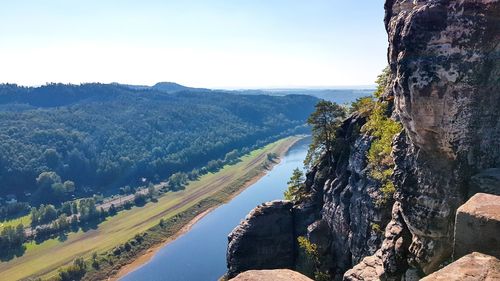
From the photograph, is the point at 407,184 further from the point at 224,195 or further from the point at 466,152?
the point at 224,195

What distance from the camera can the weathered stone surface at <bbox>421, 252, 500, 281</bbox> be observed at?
10.6 meters

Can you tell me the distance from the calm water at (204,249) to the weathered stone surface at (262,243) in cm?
3680

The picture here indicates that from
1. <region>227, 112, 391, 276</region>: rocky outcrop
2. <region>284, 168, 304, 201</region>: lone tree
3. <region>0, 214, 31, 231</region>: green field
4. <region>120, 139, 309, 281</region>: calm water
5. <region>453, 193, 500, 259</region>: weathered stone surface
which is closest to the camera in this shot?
<region>453, 193, 500, 259</region>: weathered stone surface

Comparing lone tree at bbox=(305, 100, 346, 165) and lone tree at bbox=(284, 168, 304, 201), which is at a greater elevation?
lone tree at bbox=(305, 100, 346, 165)

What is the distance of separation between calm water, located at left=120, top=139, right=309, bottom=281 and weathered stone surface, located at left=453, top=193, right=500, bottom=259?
6275cm

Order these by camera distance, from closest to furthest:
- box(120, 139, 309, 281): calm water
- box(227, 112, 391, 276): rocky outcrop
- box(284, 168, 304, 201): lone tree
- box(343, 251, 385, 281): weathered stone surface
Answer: box(343, 251, 385, 281): weathered stone surface < box(227, 112, 391, 276): rocky outcrop < box(284, 168, 304, 201): lone tree < box(120, 139, 309, 281): calm water

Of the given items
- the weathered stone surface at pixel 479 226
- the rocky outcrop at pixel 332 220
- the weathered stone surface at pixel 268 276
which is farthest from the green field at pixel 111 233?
the weathered stone surface at pixel 479 226

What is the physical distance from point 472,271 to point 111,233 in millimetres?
101249

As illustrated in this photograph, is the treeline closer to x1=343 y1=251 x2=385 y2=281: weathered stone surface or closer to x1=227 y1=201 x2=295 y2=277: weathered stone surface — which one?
x1=227 y1=201 x2=295 y2=277: weathered stone surface

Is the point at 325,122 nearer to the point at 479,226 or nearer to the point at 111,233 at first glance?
the point at 479,226

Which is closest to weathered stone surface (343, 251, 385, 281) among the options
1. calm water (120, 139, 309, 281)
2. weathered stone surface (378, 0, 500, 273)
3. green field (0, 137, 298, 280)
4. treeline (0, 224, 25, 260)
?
weathered stone surface (378, 0, 500, 273)

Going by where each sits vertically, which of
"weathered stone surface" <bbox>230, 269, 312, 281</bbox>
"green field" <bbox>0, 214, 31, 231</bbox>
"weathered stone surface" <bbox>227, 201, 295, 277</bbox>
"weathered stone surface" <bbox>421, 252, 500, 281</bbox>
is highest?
"weathered stone surface" <bbox>421, 252, 500, 281</bbox>

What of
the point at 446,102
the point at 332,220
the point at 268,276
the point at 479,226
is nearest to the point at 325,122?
the point at 332,220

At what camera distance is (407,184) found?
18281 mm
